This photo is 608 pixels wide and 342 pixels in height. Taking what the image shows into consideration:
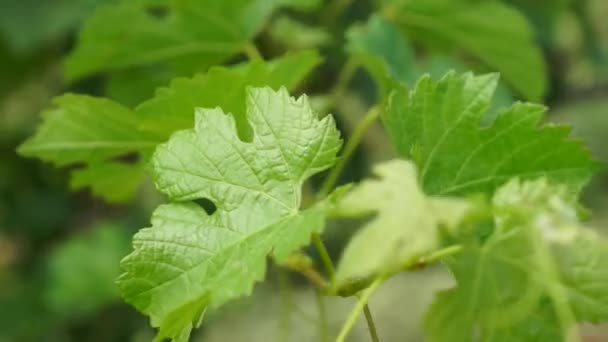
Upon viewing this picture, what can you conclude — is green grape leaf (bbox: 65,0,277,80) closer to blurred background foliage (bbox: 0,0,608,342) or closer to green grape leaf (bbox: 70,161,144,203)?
blurred background foliage (bbox: 0,0,608,342)

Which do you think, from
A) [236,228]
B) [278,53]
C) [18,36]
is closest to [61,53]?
[18,36]

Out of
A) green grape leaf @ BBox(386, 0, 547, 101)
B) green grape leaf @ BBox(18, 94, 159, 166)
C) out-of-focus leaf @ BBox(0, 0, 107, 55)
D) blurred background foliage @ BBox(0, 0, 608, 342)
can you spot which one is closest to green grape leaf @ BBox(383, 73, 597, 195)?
green grape leaf @ BBox(18, 94, 159, 166)

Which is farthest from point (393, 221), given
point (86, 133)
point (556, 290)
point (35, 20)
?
point (35, 20)

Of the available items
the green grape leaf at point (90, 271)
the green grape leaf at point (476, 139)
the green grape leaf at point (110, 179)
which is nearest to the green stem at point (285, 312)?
the green grape leaf at point (110, 179)

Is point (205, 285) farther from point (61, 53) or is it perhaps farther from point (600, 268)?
point (61, 53)

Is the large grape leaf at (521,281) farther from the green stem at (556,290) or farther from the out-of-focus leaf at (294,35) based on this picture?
the out-of-focus leaf at (294,35)
